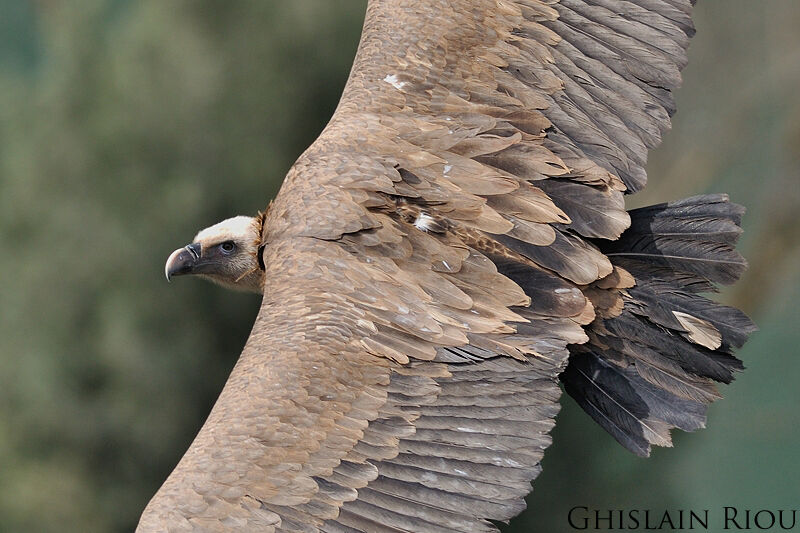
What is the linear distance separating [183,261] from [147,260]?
4170 mm

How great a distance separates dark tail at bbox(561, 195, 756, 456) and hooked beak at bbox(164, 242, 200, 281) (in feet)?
5.14

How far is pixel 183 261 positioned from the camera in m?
4.05

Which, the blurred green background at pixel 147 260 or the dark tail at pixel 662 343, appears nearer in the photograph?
the dark tail at pixel 662 343

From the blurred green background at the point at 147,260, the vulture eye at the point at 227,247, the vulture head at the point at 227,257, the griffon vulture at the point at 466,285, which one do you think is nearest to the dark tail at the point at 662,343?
the griffon vulture at the point at 466,285

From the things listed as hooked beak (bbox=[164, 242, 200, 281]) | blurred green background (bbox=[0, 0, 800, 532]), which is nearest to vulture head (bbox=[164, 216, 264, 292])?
hooked beak (bbox=[164, 242, 200, 281])

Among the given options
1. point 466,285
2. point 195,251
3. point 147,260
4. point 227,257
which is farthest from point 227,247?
point 147,260

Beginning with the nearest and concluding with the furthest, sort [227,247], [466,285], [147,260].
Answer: [466,285] < [227,247] < [147,260]

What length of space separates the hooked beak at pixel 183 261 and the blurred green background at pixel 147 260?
152 inches

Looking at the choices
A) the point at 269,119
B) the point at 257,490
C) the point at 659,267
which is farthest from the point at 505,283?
the point at 269,119

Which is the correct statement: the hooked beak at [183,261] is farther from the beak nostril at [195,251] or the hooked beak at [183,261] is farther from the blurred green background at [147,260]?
the blurred green background at [147,260]

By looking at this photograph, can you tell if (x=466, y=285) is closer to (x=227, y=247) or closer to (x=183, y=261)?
(x=227, y=247)

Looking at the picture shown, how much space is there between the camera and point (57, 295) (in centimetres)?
822

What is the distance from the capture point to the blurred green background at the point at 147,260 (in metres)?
7.98

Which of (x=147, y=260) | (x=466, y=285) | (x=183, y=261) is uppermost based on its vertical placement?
(x=147, y=260)
